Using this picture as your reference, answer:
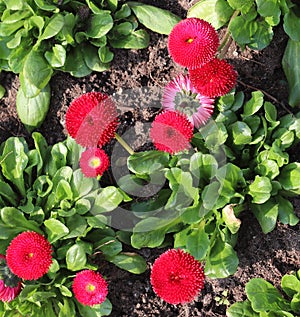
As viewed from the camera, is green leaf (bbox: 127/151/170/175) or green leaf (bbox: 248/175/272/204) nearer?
green leaf (bbox: 248/175/272/204)

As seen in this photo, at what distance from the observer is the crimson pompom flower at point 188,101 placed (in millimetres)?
3615

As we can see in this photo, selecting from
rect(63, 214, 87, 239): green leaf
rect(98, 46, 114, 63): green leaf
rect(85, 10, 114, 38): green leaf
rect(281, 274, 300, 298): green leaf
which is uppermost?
rect(85, 10, 114, 38): green leaf

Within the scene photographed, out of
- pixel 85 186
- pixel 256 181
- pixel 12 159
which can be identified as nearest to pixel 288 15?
pixel 256 181

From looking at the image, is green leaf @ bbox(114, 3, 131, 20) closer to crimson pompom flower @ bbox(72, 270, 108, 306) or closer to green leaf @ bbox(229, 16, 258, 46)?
green leaf @ bbox(229, 16, 258, 46)

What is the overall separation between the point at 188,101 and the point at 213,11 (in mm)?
600

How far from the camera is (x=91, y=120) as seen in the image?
3211mm

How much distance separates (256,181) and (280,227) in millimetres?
484

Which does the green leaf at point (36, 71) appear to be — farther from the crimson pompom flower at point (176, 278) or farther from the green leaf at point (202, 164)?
the crimson pompom flower at point (176, 278)

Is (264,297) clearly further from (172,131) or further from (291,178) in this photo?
(172,131)

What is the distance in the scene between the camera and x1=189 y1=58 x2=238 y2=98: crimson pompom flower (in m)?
3.30

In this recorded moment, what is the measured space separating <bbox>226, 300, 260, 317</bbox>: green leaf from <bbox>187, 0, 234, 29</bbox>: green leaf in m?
1.68

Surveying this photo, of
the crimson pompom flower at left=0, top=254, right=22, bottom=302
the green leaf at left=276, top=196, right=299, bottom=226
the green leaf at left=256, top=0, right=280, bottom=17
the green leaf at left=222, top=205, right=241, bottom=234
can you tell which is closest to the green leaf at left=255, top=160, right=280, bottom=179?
the green leaf at left=276, top=196, right=299, bottom=226

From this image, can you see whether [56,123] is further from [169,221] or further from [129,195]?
[169,221]

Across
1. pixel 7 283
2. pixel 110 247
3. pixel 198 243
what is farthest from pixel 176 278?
pixel 7 283
